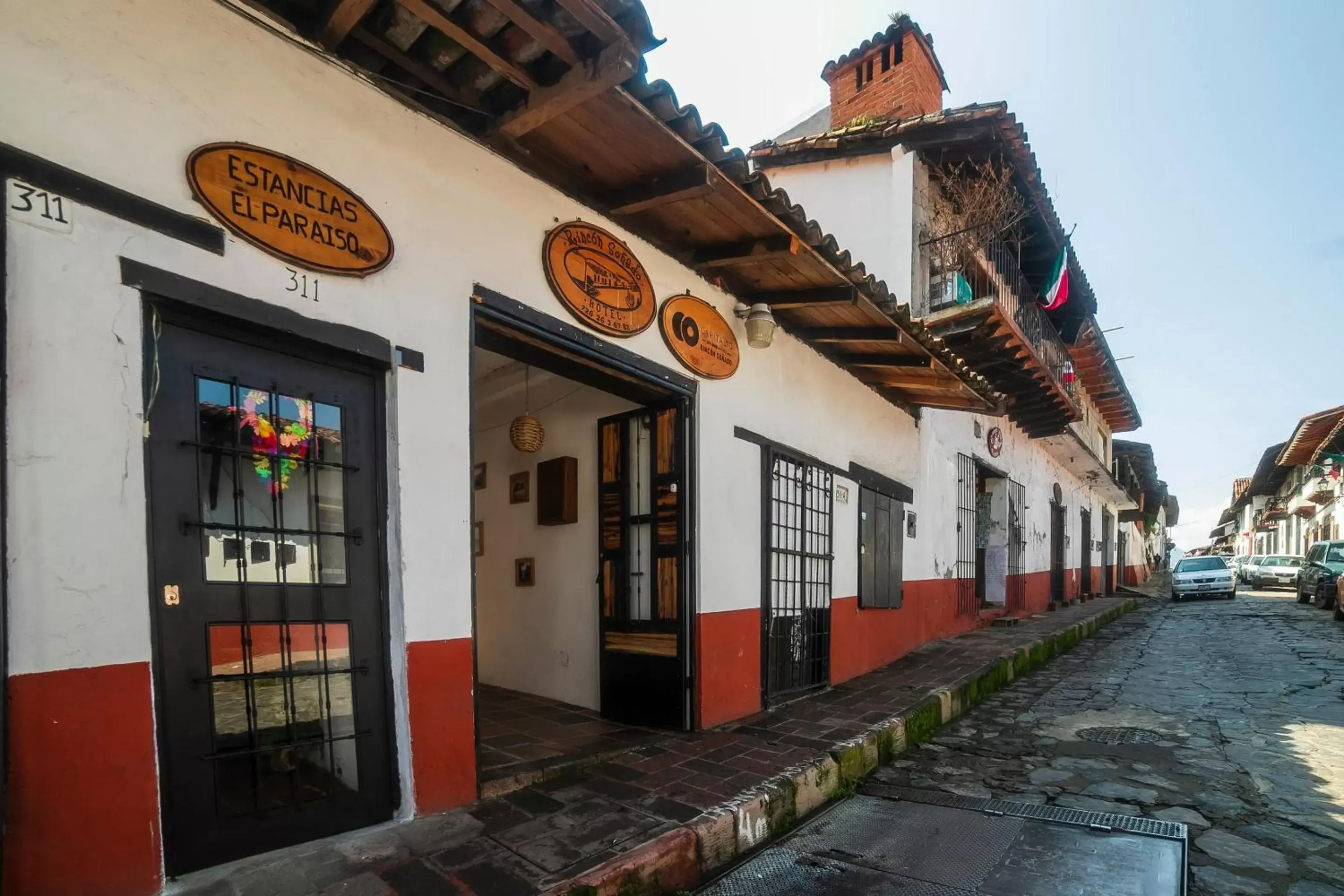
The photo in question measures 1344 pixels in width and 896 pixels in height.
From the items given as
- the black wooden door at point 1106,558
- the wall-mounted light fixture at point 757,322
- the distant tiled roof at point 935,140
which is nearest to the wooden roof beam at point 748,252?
the wall-mounted light fixture at point 757,322

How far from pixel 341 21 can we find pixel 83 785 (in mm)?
3238

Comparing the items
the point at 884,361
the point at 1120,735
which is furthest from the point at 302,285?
the point at 1120,735

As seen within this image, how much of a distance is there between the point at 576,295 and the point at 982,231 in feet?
26.0

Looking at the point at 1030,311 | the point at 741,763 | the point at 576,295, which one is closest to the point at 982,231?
the point at 1030,311

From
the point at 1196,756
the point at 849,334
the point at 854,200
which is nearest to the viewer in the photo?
the point at 1196,756

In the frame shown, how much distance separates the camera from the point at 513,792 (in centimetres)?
389

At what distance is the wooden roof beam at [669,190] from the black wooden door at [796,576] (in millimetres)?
2634

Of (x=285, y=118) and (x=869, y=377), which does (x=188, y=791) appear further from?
(x=869, y=377)

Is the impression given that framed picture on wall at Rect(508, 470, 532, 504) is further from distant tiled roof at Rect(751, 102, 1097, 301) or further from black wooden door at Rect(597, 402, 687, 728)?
distant tiled roof at Rect(751, 102, 1097, 301)

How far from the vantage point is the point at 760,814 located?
155 inches

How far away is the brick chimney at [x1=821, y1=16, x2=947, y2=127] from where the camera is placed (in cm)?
1117

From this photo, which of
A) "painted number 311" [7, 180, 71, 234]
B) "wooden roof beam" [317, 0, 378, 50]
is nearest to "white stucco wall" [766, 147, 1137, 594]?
"wooden roof beam" [317, 0, 378, 50]

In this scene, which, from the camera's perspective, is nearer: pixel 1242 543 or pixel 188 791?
pixel 188 791

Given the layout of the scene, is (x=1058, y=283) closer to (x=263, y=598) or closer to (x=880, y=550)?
(x=880, y=550)
